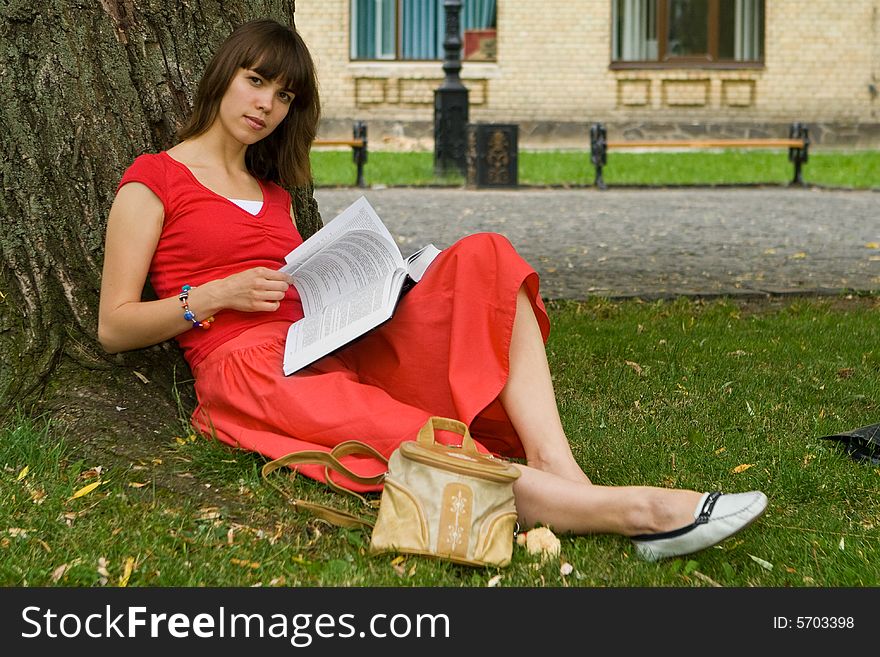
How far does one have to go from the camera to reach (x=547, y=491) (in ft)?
10.4

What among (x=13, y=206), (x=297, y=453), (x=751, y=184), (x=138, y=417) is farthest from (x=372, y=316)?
(x=751, y=184)

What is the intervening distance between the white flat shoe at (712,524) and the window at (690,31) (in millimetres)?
19714

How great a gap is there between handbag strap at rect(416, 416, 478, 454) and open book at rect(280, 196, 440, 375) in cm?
30

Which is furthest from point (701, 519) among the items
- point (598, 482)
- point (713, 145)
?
point (713, 145)

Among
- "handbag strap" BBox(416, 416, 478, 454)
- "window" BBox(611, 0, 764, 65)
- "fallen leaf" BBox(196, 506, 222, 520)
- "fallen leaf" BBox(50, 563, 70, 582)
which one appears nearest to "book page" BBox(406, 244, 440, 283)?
"handbag strap" BBox(416, 416, 478, 454)

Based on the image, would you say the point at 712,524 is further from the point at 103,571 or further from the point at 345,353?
the point at 103,571

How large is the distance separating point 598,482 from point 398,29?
18.8 meters

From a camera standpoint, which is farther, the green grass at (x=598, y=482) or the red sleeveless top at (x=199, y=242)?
the red sleeveless top at (x=199, y=242)

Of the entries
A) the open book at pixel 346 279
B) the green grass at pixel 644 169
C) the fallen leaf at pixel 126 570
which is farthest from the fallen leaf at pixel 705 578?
the green grass at pixel 644 169

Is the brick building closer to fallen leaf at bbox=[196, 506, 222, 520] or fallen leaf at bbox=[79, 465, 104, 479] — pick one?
fallen leaf at bbox=[79, 465, 104, 479]

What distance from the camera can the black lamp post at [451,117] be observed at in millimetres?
16141

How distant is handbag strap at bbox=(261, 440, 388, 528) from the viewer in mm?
3189

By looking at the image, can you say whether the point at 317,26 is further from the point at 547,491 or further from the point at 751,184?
the point at 547,491

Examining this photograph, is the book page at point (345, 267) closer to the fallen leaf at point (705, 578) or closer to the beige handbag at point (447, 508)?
the beige handbag at point (447, 508)
